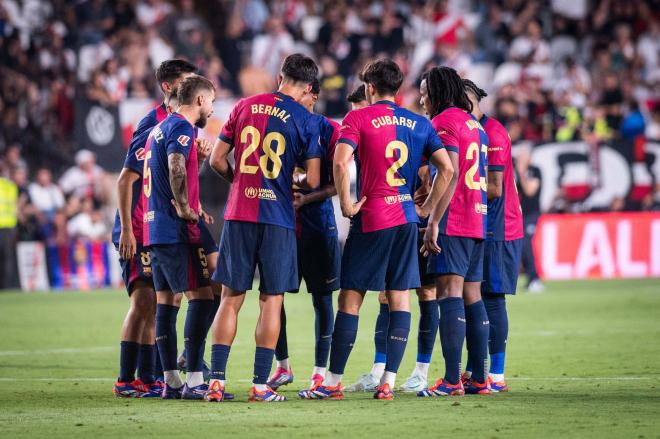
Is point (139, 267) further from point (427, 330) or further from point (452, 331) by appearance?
point (452, 331)

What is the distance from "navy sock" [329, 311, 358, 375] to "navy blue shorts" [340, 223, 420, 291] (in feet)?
0.76

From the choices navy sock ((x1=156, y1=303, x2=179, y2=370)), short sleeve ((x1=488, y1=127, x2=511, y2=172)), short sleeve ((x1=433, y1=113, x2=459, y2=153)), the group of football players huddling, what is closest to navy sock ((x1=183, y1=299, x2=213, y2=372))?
the group of football players huddling

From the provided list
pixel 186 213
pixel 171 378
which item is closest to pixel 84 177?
pixel 171 378

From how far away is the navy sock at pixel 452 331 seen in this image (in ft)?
28.1

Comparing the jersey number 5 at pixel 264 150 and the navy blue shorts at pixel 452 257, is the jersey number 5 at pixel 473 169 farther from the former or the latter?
the jersey number 5 at pixel 264 150

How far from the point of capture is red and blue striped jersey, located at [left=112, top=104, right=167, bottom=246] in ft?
29.5

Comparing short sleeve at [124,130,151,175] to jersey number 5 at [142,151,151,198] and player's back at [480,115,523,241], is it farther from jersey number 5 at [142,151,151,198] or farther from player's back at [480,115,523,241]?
player's back at [480,115,523,241]

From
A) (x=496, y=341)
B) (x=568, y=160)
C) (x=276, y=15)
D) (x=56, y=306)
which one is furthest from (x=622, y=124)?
(x=496, y=341)

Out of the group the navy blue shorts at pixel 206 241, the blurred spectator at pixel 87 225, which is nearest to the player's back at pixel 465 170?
the navy blue shorts at pixel 206 241

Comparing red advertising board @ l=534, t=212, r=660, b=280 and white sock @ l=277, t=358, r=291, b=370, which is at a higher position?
red advertising board @ l=534, t=212, r=660, b=280

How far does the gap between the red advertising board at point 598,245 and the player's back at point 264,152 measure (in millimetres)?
14060

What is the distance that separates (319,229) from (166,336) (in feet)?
4.69

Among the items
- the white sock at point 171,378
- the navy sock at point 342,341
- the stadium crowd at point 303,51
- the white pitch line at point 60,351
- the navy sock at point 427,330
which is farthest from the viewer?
the stadium crowd at point 303,51

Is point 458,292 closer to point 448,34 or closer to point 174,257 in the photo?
point 174,257
